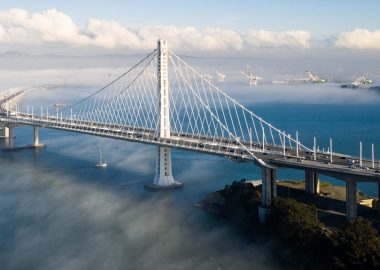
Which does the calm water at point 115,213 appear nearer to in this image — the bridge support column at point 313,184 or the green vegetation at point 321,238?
the green vegetation at point 321,238

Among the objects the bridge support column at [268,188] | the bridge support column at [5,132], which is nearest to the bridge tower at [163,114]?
the bridge support column at [268,188]

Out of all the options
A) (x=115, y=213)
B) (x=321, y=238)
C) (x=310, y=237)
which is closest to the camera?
(x=321, y=238)

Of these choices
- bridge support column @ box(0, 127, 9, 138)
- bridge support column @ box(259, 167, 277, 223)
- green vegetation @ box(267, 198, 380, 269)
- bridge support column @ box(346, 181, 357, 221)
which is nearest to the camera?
green vegetation @ box(267, 198, 380, 269)

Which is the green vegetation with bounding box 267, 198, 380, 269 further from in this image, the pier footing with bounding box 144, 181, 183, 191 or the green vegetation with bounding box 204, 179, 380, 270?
the pier footing with bounding box 144, 181, 183, 191

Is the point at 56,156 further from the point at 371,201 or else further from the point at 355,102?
the point at 355,102

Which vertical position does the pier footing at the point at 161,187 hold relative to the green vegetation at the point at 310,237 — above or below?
above

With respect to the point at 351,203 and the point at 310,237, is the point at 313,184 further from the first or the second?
the point at 310,237

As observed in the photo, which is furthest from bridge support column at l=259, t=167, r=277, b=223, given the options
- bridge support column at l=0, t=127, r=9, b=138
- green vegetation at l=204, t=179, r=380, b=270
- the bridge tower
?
bridge support column at l=0, t=127, r=9, b=138

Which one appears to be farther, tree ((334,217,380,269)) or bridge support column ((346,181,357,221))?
bridge support column ((346,181,357,221))

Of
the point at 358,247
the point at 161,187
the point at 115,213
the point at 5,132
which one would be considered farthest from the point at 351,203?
the point at 5,132

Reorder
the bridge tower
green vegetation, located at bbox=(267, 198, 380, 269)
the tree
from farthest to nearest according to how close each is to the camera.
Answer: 1. the bridge tower
2. green vegetation, located at bbox=(267, 198, 380, 269)
3. the tree
